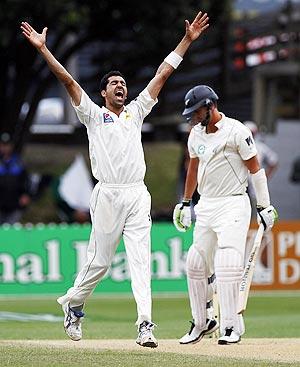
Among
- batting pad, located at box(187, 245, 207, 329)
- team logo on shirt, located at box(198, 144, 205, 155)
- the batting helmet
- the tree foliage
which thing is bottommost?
batting pad, located at box(187, 245, 207, 329)

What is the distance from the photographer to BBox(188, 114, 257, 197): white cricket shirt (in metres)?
10.8

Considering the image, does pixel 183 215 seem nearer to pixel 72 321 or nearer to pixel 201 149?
pixel 201 149

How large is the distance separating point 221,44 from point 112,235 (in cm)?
1903

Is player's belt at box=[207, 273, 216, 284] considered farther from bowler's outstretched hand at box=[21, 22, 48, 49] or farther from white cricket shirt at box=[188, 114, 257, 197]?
bowler's outstretched hand at box=[21, 22, 48, 49]

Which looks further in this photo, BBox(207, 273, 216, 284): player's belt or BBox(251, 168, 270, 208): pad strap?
BBox(207, 273, 216, 284): player's belt

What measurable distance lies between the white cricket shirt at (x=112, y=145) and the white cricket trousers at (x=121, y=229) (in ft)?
0.30

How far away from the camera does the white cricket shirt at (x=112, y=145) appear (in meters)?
10.5

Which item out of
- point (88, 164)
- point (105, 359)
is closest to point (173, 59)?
point (105, 359)

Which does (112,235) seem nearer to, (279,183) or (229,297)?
(229,297)

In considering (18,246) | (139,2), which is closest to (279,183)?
(139,2)

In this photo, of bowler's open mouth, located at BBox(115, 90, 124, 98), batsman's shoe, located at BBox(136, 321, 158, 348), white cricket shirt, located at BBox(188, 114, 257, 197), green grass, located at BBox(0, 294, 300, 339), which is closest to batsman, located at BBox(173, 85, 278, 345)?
white cricket shirt, located at BBox(188, 114, 257, 197)

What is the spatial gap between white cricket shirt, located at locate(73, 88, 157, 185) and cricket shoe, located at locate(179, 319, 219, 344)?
1.43m

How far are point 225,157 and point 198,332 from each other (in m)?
1.50

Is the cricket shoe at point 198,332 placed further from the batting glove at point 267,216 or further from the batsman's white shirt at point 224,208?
the batting glove at point 267,216
